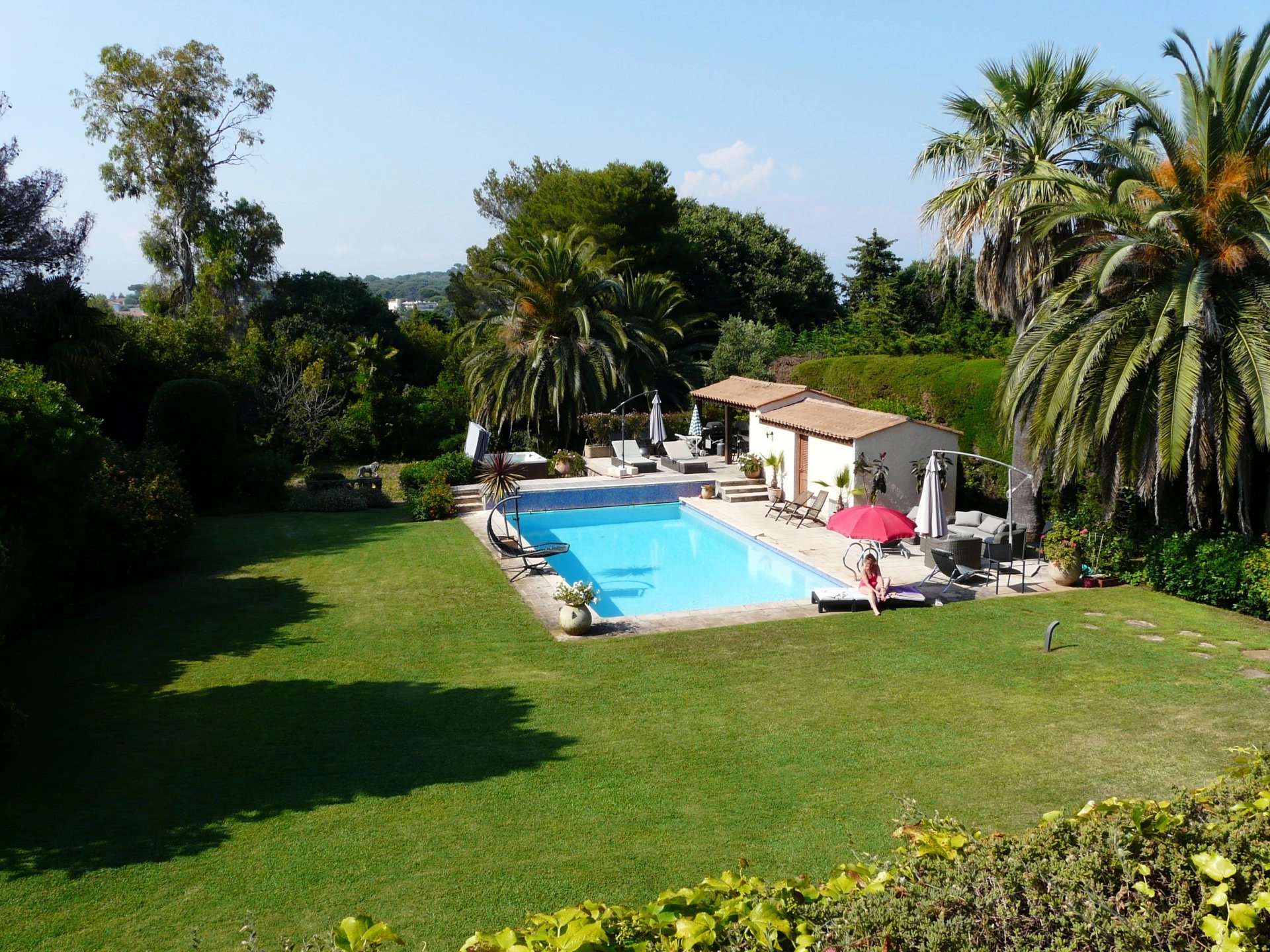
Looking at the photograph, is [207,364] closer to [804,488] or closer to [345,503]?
[345,503]

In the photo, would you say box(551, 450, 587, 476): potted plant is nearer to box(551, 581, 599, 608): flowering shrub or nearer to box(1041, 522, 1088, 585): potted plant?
Result: box(551, 581, 599, 608): flowering shrub

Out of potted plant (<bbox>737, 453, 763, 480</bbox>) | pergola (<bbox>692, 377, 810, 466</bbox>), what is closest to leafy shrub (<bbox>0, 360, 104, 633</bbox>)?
potted plant (<bbox>737, 453, 763, 480</bbox>)

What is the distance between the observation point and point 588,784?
8523 mm

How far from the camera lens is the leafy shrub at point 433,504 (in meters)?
23.0

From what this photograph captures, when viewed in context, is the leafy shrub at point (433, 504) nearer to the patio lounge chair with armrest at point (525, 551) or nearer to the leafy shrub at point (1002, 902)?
the patio lounge chair with armrest at point (525, 551)

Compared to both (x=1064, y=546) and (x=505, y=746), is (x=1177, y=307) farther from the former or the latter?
(x=505, y=746)

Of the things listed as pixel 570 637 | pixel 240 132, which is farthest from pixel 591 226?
pixel 570 637

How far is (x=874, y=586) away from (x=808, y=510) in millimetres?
6733

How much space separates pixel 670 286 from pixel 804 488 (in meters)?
14.0

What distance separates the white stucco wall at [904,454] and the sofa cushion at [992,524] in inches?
55.7

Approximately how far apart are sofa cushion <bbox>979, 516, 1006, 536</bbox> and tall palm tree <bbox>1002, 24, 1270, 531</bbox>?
320cm

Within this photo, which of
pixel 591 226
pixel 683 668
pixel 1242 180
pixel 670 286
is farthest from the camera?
pixel 591 226

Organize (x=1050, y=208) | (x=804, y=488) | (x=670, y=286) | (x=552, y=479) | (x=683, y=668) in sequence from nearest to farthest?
(x=683, y=668) → (x=1050, y=208) → (x=804, y=488) → (x=552, y=479) → (x=670, y=286)

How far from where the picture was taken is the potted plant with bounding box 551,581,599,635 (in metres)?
13.6
